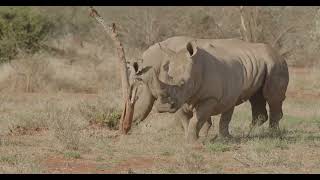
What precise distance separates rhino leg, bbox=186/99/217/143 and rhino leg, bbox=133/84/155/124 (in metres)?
0.73

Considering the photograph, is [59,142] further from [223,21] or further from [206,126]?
[223,21]

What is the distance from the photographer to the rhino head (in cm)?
1022

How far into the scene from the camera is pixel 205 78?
10.9 m

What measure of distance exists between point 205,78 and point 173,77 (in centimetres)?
61

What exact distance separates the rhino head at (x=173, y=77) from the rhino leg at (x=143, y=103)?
1.77 feet

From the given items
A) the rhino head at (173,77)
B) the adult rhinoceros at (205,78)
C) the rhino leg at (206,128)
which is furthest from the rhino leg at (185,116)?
the rhino head at (173,77)

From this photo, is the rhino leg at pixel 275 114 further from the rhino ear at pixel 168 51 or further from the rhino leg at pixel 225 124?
the rhino ear at pixel 168 51

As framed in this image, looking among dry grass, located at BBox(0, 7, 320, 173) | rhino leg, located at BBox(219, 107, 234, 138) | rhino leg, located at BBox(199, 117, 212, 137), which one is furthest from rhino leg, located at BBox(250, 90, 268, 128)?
rhino leg, located at BBox(199, 117, 212, 137)

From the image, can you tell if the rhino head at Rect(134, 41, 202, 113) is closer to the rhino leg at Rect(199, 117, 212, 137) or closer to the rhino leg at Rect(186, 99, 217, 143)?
the rhino leg at Rect(186, 99, 217, 143)

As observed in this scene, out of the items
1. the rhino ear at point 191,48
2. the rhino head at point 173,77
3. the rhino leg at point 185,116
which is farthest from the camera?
the rhino leg at point 185,116

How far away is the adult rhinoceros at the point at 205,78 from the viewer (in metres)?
10.5

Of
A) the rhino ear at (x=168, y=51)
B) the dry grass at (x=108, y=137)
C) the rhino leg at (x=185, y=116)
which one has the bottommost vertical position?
the dry grass at (x=108, y=137)

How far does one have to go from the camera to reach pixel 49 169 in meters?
8.66
